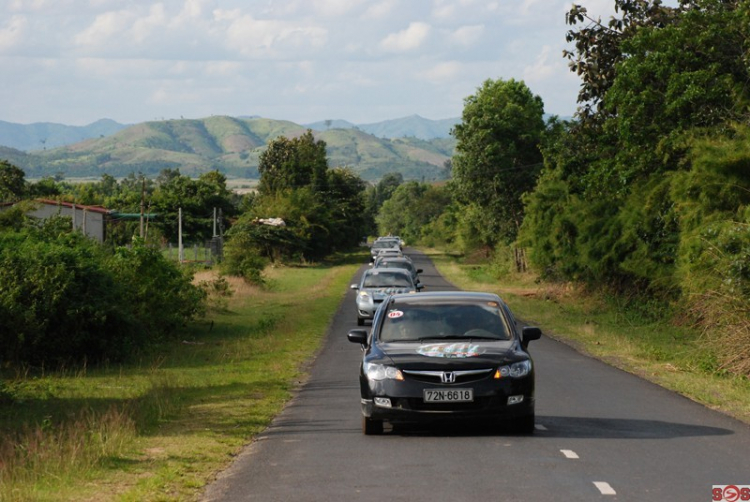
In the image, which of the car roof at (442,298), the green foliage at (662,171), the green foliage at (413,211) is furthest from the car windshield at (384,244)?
the car roof at (442,298)

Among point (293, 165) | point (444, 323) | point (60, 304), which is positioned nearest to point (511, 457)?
point (444, 323)

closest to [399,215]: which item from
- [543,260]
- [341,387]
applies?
[543,260]

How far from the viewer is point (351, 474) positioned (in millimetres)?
9375

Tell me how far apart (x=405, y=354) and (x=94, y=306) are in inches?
484

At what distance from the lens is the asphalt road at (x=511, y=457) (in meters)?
8.58

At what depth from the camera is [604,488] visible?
8.61m

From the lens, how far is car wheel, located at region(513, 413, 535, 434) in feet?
38.1

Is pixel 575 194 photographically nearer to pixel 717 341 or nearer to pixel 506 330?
pixel 717 341

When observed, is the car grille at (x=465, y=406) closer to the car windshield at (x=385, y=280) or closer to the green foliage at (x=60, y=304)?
the green foliage at (x=60, y=304)

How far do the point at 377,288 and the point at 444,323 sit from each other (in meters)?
18.9

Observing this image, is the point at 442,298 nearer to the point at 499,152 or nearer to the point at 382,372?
the point at 382,372

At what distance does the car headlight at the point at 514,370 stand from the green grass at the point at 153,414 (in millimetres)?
2888

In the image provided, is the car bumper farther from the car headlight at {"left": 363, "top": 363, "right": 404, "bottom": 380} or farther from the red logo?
the red logo

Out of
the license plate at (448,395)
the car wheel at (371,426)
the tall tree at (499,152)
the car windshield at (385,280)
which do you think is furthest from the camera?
the tall tree at (499,152)
